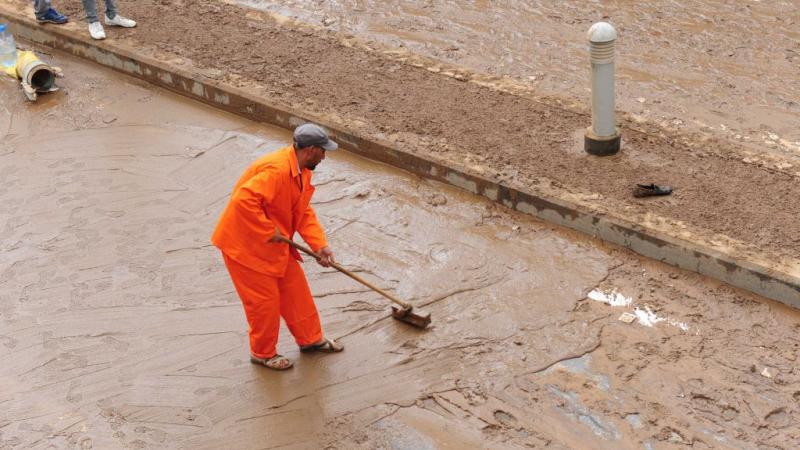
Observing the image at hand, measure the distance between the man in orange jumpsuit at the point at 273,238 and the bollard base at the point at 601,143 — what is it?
2699 mm

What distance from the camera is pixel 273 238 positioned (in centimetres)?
529

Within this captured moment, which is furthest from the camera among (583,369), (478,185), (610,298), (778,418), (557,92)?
(557,92)

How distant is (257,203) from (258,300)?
2.05 ft

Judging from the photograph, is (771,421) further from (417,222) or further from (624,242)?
(417,222)

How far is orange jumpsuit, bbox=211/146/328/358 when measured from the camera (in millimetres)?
5230

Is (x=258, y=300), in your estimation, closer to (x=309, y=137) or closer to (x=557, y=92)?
(x=309, y=137)

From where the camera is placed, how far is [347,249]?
22.7ft

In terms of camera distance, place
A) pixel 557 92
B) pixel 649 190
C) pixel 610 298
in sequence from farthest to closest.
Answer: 1. pixel 557 92
2. pixel 649 190
3. pixel 610 298

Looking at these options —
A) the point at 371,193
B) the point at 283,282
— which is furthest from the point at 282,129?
the point at 283,282

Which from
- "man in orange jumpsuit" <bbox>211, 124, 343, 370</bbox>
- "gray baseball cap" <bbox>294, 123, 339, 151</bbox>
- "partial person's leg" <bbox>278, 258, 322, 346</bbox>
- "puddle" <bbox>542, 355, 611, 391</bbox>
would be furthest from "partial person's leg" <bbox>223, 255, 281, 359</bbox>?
"puddle" <bbox>542, 355, 611, 391</bbox>

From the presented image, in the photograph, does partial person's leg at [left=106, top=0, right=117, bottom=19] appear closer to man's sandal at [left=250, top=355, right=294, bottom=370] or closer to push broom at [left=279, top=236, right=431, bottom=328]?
push broom at [left=279, top=236, right=431, bottom=328]

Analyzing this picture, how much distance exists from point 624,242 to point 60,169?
5.04m

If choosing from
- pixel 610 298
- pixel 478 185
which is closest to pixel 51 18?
pixel 478 185

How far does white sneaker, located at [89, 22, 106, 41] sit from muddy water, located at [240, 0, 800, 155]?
187 centimetres
